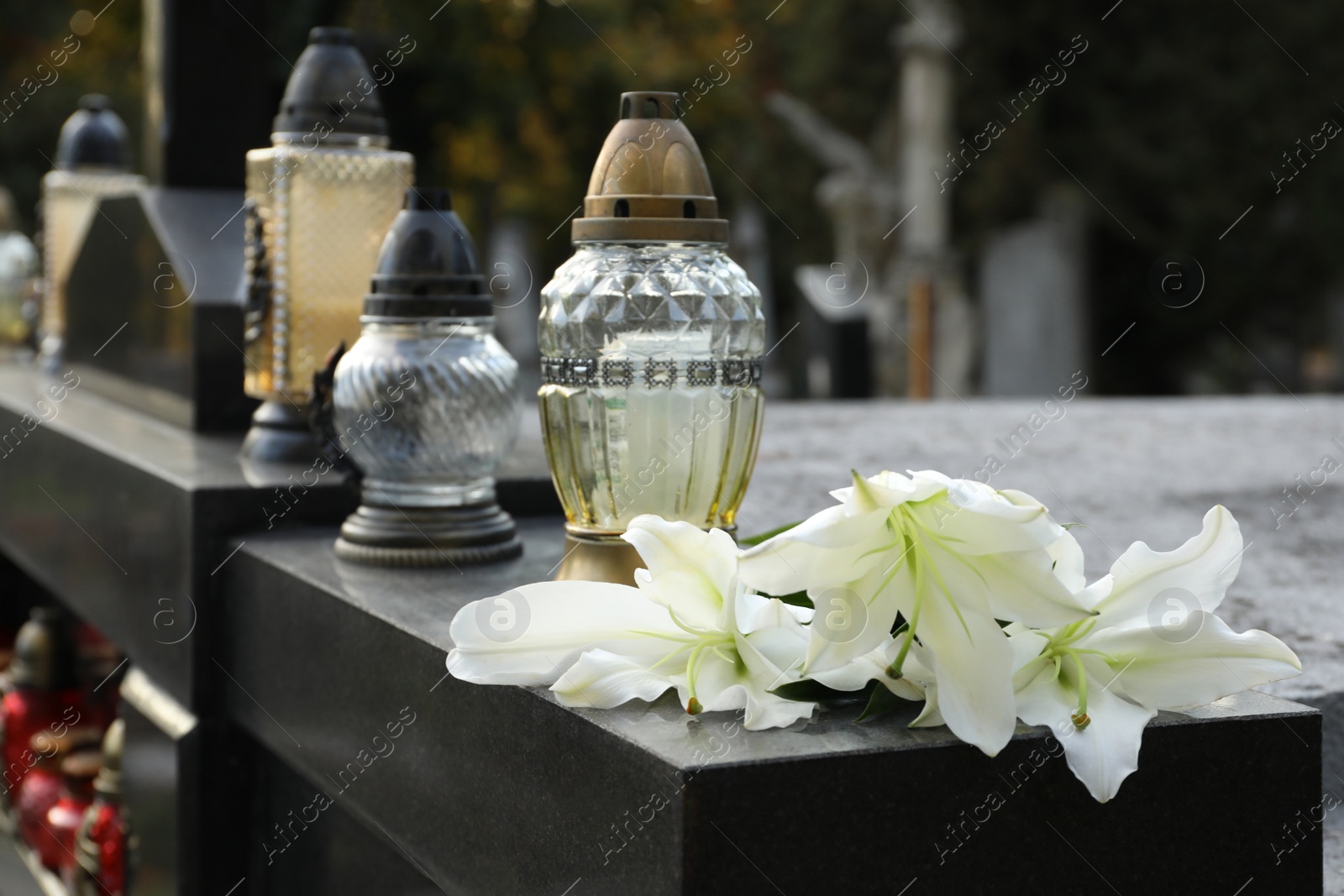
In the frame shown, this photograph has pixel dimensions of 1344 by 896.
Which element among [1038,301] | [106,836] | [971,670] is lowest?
[1038,301]

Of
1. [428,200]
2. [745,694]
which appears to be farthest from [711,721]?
[428,200]

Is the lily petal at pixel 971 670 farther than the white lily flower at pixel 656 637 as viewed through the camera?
No

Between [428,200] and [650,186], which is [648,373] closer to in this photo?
[650,186]

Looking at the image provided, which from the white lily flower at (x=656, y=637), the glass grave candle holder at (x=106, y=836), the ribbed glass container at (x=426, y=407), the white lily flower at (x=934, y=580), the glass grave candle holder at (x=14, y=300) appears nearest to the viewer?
the white lily flower at (x=934, y=580)

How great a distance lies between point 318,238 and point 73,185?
6.02ft

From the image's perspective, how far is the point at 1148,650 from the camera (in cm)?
113

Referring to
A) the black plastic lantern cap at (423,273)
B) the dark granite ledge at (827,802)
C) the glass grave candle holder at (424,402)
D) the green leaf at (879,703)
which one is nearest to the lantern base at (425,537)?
the glass grave candle holder at (424,402)

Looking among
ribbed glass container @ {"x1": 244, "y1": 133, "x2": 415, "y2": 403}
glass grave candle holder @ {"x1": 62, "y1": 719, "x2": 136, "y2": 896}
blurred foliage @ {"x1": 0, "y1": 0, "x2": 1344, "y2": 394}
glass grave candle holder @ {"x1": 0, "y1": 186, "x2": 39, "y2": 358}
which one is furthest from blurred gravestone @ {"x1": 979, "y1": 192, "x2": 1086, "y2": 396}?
ribbed glass container @ {"x1": 244, "y1": 133, "x2": 415, "y2": 403}

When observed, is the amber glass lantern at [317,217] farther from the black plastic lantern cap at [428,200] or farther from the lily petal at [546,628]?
the lily petal at [546,628]

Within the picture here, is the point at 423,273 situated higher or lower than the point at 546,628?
higher

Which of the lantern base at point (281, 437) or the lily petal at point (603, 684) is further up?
the lily petal at point (603, 684)

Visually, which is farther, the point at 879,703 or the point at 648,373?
the point at 648,373

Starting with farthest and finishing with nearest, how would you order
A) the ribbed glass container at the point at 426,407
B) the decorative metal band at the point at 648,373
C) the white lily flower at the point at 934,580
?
the ribbed glass container at the point at 426,407, the decorative metal band at the point at 648,373, the white lily flower at the point at 934,580

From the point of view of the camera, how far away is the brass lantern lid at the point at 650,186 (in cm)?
146
